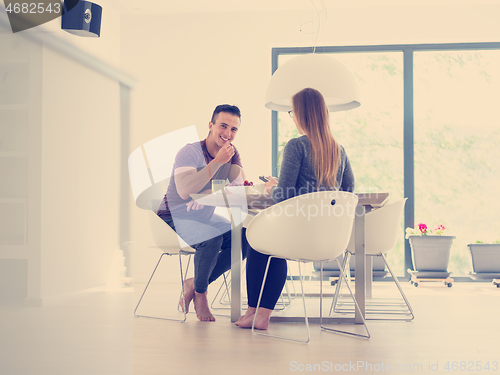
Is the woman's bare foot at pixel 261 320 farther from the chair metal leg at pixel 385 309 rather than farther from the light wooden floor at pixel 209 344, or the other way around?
the chair metal leg at pixel 385 309

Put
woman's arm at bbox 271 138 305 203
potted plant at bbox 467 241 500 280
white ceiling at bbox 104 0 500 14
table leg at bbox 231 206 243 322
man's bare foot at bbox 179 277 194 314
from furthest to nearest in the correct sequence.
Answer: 1. white ceiling at bbox 104 0 500 14
2. potted plant at bbox 467 241 500 280
3. man's bare foot at bbox 179 277 194 314
4. table leg at bbox 231 206 243 322
5. woman's arm at bbox 271 138 305 203

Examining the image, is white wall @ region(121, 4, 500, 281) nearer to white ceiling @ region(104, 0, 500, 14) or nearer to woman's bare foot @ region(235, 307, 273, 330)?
white ceiling @ region(104, 0, 500, 14)

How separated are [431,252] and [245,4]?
298cm

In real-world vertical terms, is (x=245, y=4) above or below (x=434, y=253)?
above

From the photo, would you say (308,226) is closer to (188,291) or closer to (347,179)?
(347,179)

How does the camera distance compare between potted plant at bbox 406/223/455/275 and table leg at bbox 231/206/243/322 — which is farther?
potted plant at bbox 406/223/455/275

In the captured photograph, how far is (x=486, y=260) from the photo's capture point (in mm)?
4066

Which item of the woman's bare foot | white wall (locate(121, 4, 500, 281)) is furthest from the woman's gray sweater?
white wall (locate(121, 4, 500, 281))

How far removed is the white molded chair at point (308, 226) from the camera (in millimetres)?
1924

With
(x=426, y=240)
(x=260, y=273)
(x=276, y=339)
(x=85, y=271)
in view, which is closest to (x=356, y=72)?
(x=426, y=240)

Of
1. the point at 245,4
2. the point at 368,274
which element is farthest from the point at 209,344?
the point at 245,4

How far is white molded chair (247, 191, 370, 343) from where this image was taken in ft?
6.31

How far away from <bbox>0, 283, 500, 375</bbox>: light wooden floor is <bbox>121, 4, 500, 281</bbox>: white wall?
2.15 meters

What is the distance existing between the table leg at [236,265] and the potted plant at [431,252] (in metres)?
2.36
